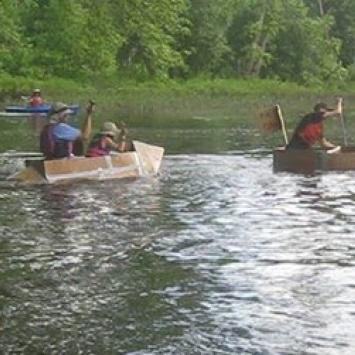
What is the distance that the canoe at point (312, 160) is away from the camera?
22.4 metres

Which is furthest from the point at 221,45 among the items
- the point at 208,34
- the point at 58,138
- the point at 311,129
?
the point at 58,138

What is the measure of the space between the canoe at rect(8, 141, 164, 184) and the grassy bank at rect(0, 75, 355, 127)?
17619mm

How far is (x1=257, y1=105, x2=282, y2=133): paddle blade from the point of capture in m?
23.9

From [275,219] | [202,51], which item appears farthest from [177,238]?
[202,51]

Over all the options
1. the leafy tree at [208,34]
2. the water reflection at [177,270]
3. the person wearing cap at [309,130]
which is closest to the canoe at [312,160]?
the person wearing cap at [309,130]

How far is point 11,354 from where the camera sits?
8805 millimetres

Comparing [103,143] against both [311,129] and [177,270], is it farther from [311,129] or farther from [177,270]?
[177,270]

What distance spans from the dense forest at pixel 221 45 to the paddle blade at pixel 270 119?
901 inches

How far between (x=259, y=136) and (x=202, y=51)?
3151cm

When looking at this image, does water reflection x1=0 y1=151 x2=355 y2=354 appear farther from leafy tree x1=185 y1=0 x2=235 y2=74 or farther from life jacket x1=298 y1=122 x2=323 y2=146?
leafy tree x1=185 y1=0 x2=235 y2=74

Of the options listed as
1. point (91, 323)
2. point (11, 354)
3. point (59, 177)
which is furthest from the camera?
point (59, 177)

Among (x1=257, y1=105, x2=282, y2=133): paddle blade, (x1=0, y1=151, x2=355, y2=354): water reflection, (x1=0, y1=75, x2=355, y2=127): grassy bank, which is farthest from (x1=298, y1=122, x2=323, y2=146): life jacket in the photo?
A: (x1=0, y1=75, x2=355, y2=127): grassy bank

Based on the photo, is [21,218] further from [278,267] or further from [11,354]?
[11,354]

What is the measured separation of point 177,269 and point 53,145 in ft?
28.8
